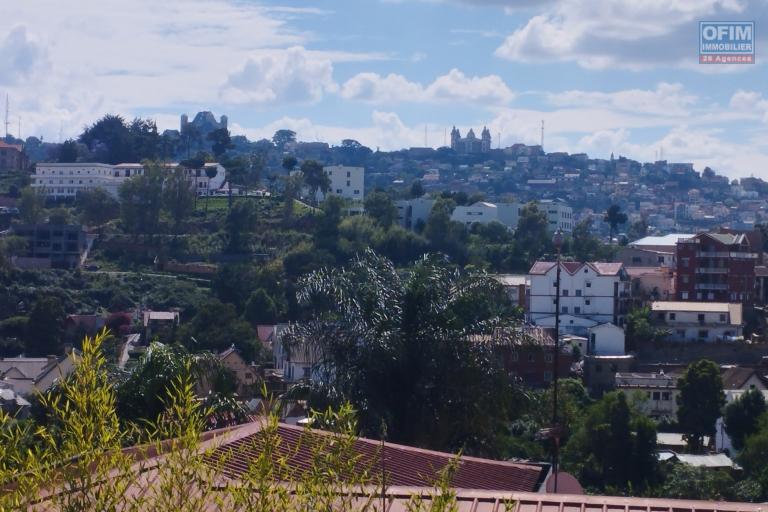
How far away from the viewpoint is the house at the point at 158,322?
128ft

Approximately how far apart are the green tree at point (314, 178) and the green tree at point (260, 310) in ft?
68.9

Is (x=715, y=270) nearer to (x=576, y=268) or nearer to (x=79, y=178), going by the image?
(x=576, y=268)

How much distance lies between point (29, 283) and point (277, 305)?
1005 cm

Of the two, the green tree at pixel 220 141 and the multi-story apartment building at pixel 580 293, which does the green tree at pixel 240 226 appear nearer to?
the multi-story apartment building at pixel 580 293

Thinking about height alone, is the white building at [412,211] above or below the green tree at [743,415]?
above

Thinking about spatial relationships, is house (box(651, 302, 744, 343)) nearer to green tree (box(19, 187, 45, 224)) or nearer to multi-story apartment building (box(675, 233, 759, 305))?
multi-story apartment building (box(675, 233, 759, 305))

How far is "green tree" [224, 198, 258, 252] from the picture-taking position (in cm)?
5091

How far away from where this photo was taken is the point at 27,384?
31000 millimetres

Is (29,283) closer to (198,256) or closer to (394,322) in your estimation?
(198,256)

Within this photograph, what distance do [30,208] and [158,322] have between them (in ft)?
55.6

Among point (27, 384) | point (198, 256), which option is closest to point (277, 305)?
point (198, 256)

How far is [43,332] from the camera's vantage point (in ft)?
126

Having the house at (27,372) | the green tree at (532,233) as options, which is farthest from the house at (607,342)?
the house at (27,372)

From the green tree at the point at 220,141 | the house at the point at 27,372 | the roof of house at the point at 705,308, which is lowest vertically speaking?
the house at the point at 27,372
